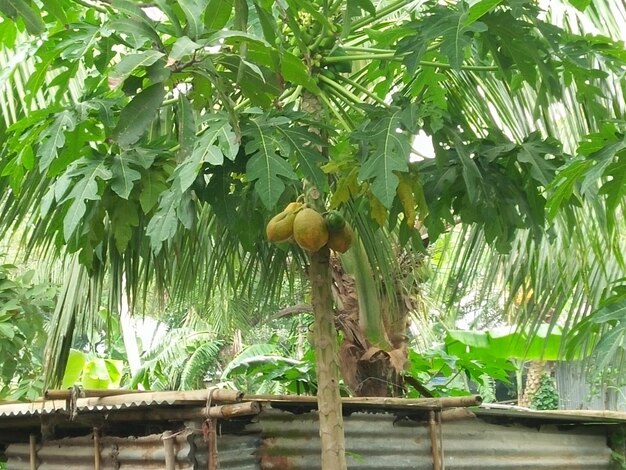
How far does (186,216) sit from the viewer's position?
2.66m

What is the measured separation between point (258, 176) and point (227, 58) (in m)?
0.55

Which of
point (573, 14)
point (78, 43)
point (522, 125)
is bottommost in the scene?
point (78, 43)

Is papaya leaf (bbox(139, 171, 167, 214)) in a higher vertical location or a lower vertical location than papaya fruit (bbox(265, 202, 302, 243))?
higher

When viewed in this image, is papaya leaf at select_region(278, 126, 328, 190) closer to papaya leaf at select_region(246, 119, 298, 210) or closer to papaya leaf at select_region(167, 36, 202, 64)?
papaya leaf at select_region(246, 119, 298, 210)

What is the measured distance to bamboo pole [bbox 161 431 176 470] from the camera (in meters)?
3.45

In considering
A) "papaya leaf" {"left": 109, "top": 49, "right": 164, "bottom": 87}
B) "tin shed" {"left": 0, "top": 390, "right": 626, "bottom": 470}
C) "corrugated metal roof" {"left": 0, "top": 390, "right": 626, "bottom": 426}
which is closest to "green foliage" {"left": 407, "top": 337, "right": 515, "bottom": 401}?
"tin shed" {"left": 0, "top": 390, "right": 626, "bottom": 470}

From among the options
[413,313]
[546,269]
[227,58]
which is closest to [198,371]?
[413,313]

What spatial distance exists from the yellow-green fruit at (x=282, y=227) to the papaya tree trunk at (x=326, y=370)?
0.55 ft

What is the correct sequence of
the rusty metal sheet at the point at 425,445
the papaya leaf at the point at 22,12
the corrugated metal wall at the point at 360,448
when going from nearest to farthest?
1. the papaya leaf at the point at 22,12
2. the corrugated metal wall at the point at 360,448
3. the rusty metal sheet at the point at 425,445

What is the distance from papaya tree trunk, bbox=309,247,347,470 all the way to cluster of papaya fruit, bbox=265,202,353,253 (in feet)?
0.36

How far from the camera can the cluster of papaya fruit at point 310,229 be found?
2834mm

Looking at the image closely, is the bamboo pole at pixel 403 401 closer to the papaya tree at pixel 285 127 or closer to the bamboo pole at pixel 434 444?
the bamboo pole at pixel 434 444

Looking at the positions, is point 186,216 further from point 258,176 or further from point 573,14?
point 573,14

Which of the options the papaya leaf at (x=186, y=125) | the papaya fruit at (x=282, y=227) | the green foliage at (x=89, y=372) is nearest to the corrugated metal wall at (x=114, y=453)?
the papaya fruit at (x=282, y=227)
